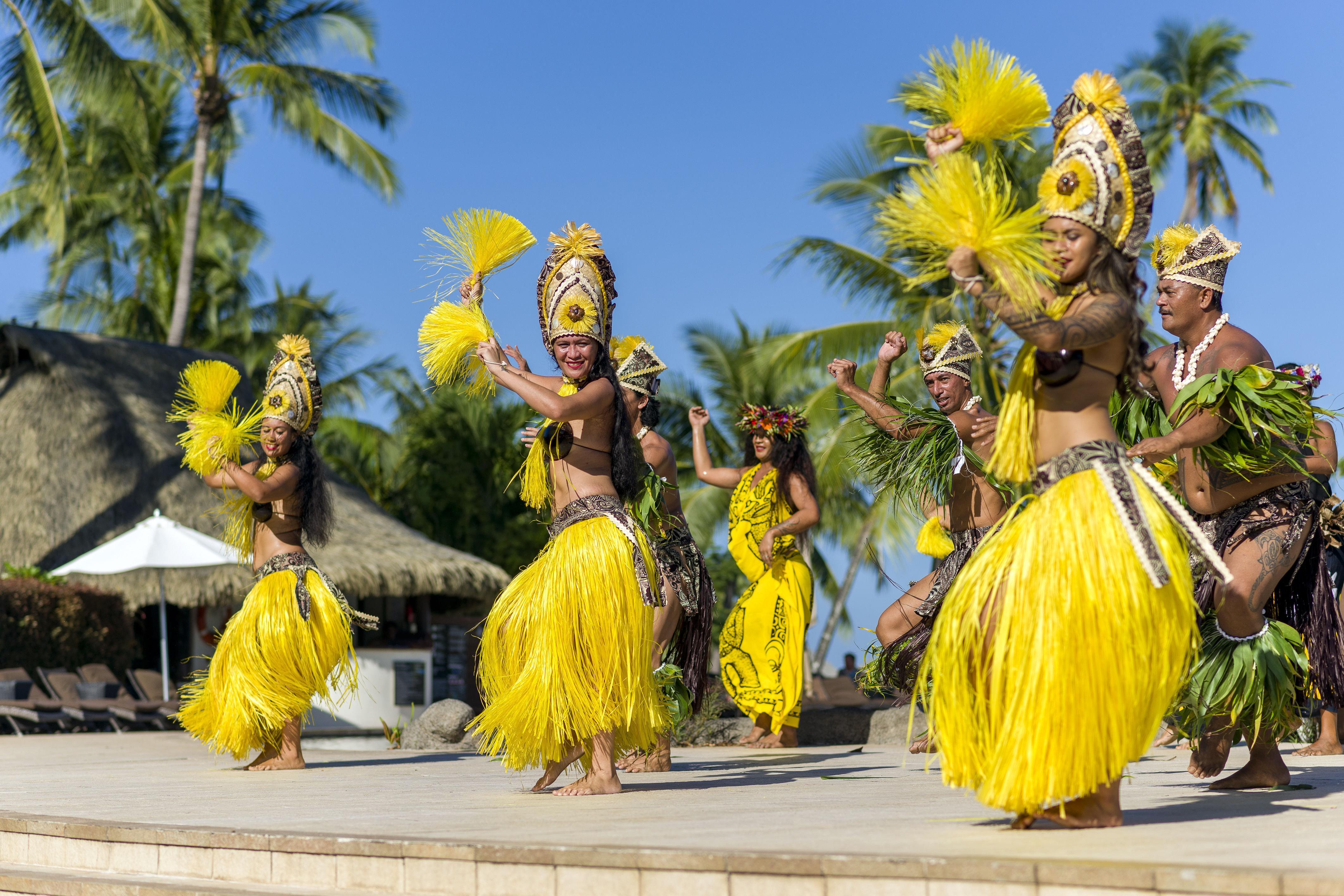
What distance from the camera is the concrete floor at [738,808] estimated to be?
275 cm

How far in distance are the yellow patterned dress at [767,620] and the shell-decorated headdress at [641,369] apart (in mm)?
1479

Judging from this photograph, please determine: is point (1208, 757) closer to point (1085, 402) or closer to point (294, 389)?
point (1085, 402)

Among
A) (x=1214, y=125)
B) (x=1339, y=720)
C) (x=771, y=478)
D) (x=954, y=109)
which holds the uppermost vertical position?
(x=1214, y=125)

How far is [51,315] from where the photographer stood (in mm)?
26703

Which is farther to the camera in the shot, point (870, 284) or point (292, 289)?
point (292, 289)

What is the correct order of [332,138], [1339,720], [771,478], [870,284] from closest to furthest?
[1339,720] < [771,478] < [870,284] < [332,138]

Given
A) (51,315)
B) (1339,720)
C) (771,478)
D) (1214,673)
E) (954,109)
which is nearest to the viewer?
(954,109)

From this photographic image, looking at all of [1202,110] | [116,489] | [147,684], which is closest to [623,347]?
[147,684]

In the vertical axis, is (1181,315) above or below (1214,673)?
above

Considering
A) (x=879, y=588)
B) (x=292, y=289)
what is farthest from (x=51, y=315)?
(x=879, y=588)

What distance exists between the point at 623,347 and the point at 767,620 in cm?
191

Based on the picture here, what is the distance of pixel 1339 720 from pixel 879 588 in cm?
1750

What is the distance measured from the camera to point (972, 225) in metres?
3.04

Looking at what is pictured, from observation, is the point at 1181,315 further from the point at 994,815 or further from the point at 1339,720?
the point at 1339,720
